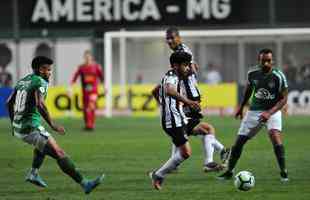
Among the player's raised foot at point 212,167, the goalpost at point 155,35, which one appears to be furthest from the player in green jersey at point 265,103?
the goalpost at point 155,35

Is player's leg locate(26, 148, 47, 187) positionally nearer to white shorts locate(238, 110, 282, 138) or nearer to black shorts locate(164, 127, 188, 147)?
black shorts locate(164, 127, 188, 147)

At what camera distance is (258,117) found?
15414 millimetres

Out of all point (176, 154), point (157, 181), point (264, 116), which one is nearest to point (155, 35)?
point (264, 116)

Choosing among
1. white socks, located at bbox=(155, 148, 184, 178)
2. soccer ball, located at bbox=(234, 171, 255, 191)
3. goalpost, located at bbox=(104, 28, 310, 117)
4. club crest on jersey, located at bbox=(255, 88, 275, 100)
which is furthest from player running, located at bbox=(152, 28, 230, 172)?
goalpost, located at bbox=(104, 28, 310, 117)

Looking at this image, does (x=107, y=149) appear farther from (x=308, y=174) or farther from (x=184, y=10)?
(x=184, y=10)

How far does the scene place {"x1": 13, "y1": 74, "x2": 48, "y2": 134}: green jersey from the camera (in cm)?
1384

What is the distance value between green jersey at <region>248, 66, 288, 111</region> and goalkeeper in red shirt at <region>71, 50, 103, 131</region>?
12.6 metres

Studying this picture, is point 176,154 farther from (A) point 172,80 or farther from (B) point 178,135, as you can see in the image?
(A) point 172,80

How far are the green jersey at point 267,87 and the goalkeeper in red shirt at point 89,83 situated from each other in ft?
41.2

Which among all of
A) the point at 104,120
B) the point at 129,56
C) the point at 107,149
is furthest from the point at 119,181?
the point at 129,56

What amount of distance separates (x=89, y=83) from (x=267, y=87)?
42.4ft

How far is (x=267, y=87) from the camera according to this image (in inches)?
609

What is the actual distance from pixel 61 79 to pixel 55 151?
30.1 meters

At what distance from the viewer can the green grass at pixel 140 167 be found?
13.8 m
